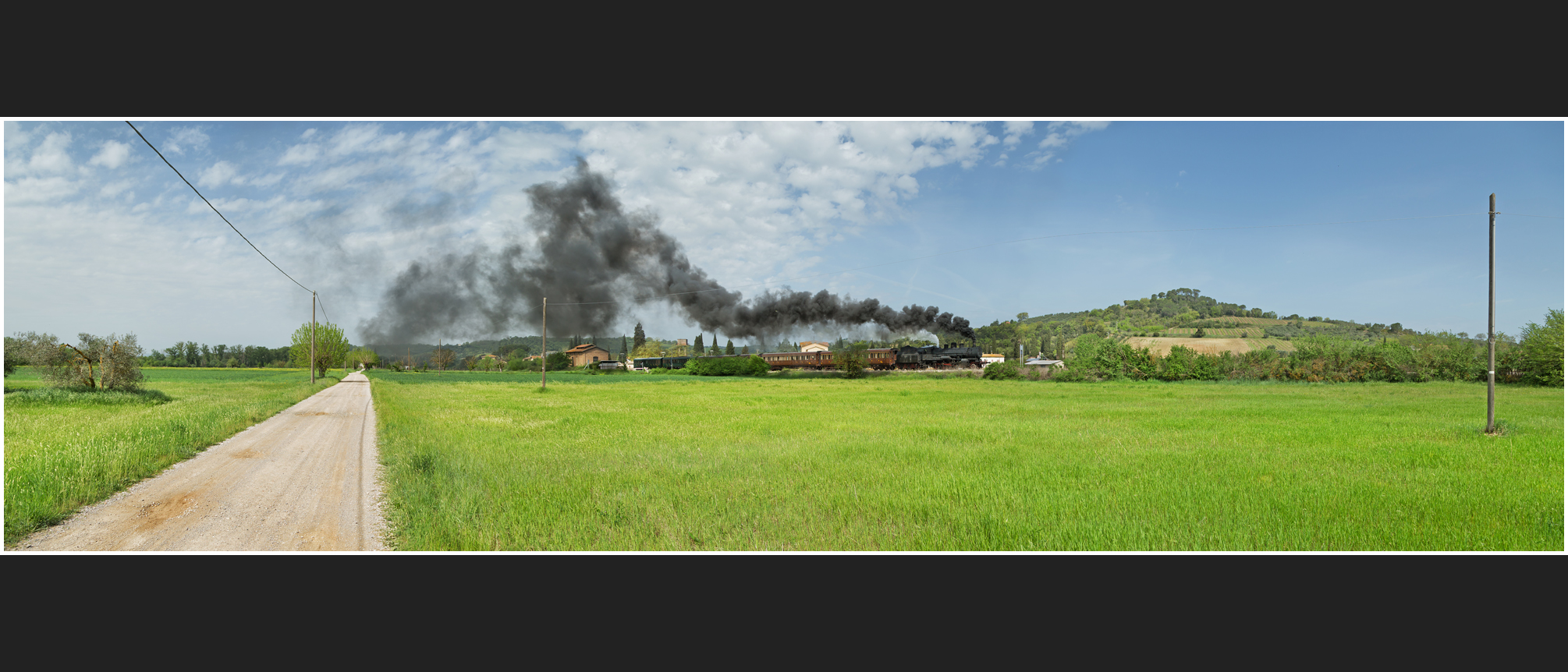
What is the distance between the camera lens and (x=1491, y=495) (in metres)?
6.52

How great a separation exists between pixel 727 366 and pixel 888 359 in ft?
39.8

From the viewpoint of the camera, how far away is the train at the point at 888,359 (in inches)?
1646

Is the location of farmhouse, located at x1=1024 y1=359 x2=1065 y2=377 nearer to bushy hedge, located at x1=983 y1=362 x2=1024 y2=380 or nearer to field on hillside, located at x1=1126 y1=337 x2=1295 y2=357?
bushy hedge, located at x1=983 y1=362 x2=1024 y2=380

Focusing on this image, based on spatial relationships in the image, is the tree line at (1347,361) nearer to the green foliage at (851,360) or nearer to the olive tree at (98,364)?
Result: the green foliage at (851,360)

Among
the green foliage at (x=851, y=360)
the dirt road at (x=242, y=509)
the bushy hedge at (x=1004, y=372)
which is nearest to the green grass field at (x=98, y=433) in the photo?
the dirt road at (x=242, y=509)

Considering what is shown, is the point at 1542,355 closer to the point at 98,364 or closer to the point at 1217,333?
the point at 1217,333

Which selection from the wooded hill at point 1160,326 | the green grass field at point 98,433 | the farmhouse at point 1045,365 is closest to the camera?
the green grass field at point 98,433

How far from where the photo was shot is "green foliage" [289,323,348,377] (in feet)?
112

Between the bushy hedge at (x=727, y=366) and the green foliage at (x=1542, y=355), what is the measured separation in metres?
33.0

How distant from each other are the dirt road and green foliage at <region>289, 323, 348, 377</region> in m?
29.5

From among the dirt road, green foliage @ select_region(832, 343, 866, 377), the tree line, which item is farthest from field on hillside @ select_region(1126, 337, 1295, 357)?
the dirt road
